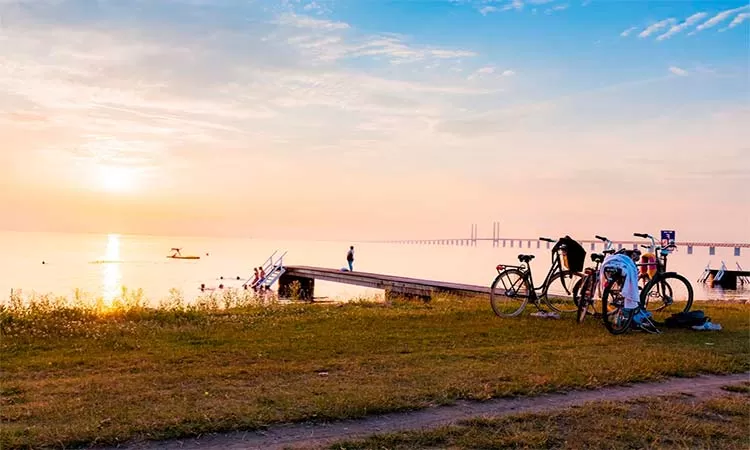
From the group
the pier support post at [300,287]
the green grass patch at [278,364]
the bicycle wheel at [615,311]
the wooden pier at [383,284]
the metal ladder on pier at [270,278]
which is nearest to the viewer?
the green grass patch at [278,364]

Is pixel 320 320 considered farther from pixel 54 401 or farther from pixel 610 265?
pixel 54 401

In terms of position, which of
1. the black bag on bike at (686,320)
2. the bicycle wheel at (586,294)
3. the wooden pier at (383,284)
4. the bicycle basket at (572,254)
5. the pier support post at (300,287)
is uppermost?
the bicycle basket at (572,254)

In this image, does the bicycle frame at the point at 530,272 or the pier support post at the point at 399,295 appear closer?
the bicycle frame at the point at 530,272

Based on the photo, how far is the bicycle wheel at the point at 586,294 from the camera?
476 inches

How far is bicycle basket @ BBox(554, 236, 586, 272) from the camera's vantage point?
12.5 m

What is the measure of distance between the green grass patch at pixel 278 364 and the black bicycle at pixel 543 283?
2.29ft

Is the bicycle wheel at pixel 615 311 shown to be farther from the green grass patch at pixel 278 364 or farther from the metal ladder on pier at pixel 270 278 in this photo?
the metal ladder on pier at pixel 270 278

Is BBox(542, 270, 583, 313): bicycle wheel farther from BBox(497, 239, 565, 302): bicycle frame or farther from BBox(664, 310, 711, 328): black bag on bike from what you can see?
BBox(664, 310, 711, 328): black bag on bike

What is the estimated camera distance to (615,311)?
11.1 metres

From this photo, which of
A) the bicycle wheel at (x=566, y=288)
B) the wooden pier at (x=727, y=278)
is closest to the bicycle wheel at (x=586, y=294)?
the bicycle wheel at (x=566, y=288)

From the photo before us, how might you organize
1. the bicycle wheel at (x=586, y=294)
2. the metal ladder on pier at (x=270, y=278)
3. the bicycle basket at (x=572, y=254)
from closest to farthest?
the bicycle wheel at (x=586, y=294), the bicycle basket at (x=572, y=254), the metal ladder on pier at (x=270, y=278)

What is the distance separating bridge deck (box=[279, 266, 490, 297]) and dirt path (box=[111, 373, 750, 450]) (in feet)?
54.2

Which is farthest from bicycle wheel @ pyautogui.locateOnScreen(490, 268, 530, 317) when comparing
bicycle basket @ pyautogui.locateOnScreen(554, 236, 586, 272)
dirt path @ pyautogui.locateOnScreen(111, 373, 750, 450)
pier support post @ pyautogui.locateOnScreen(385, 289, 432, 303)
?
pier support post @ pyautogui.locateOnScreen(385, 289, 432, 303)

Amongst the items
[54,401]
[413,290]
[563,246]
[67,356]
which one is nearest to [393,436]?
[54,401]
